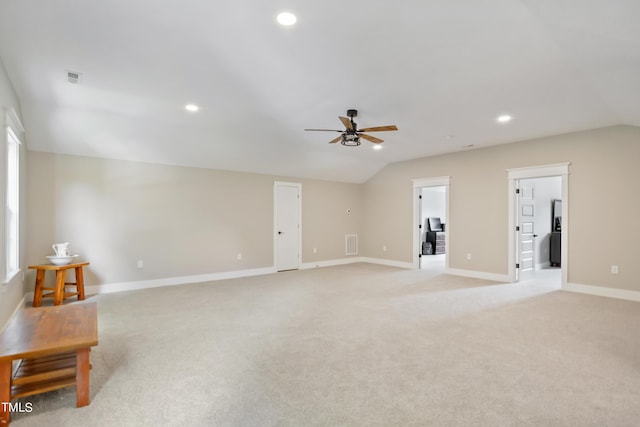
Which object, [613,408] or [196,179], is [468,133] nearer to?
[613,408]

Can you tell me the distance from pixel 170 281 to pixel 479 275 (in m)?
5.97

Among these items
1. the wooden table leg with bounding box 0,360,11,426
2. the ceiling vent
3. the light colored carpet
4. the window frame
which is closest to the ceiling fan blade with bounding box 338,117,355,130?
the light colored carpet

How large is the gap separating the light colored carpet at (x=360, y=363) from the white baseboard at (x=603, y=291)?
30cm

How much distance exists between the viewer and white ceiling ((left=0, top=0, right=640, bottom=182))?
2.27m

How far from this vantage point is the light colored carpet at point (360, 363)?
2.04m

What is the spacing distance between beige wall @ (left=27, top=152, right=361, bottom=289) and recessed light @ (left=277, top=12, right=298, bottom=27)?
4396mm

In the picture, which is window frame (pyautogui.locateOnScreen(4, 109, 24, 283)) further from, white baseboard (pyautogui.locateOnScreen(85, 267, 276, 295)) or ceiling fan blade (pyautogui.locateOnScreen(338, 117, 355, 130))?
ceiling fan blade (pyautogui.locateOnScreen(338, 117, 355, 130))

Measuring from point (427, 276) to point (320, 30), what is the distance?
5.46 meters

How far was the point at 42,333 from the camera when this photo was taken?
2.25 meters

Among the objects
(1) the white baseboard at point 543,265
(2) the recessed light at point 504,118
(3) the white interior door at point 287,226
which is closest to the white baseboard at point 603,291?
(1) the white baseboard at point 543,265

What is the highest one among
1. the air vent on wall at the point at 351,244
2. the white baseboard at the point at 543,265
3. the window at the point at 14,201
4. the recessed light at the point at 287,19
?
the recessed light at the point at 287,19

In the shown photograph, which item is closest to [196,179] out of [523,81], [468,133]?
[468,133]

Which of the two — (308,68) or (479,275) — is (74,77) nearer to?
(308,68)

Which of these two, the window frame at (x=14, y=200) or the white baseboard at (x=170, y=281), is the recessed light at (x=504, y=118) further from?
the window frame at (x=14, y=200)
